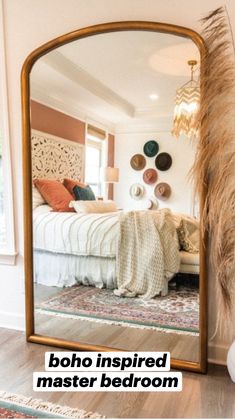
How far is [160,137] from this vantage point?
6.94 feet

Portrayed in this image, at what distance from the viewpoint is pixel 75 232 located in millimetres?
2311

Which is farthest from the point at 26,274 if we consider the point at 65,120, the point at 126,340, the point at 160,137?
the point at 160,137

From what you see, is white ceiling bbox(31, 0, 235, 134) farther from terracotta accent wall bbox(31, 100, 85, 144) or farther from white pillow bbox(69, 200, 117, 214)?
white pillow bbox(69, 200, 117, 214)

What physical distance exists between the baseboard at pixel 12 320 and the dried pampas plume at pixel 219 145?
141cm

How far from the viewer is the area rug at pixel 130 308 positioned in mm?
2104

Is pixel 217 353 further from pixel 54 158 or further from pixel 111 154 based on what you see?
pixel 54 158

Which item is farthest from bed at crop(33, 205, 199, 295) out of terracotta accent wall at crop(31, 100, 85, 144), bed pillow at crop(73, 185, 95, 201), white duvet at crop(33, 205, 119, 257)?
terracotta accent wall at crop(31, 100, 85, 144)

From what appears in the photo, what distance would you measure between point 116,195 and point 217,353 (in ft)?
3.63

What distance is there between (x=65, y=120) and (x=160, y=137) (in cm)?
65

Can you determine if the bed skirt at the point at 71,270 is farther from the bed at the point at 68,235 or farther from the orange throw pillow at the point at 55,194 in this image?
the orange throw pillow at the point at 55,194

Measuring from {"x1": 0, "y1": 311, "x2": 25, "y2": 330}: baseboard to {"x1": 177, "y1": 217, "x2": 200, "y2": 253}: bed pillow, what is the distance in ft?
4.15

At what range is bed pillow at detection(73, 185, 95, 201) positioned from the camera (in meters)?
2.26

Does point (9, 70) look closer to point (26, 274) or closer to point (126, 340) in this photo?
point (26, 274)

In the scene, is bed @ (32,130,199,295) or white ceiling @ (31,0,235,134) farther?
bed @ (32,130,199,295)
